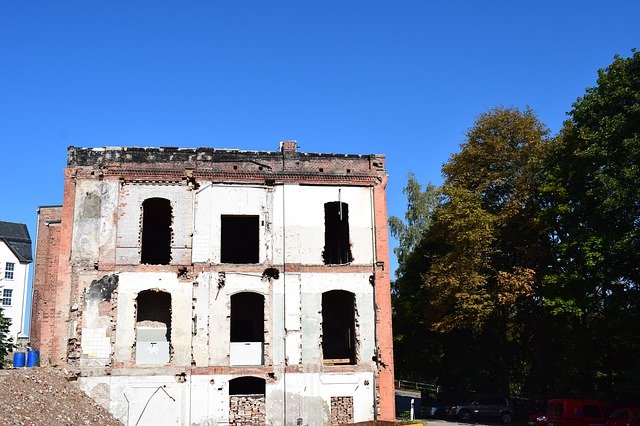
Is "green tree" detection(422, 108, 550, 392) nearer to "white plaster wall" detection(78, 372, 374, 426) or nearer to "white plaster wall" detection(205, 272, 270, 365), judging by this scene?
"white plaster wall" detection(78, 372, 374, 426)

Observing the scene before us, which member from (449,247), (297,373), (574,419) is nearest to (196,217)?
(297,373)

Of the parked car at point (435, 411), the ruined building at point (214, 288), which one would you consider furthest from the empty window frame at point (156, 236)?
the parked car at point (435, 411)

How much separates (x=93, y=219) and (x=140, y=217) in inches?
73.4

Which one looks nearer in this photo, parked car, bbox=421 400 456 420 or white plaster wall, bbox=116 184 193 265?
white plaster wall, bbox=116 184 193 265

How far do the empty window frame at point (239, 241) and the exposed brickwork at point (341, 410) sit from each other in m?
8.39

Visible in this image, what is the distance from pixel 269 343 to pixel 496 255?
593 inches

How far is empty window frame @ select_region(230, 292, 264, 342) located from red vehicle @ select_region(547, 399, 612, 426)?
13275 millimetres

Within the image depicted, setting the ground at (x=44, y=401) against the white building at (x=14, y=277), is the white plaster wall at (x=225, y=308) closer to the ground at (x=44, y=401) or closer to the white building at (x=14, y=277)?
the ground at (x=44, y=401)

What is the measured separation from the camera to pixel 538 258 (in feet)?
110

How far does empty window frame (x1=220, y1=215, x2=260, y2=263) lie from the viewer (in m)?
30.7

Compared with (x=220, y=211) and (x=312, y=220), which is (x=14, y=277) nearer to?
(x=220, y=211)

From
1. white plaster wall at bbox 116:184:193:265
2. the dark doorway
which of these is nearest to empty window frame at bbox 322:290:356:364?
the dark doorway

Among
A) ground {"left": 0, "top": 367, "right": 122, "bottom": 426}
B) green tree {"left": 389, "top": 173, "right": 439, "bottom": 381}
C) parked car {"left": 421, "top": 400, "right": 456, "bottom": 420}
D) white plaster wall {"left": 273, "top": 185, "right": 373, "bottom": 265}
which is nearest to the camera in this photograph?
ground {"left": 0, "top": 367, "right": 122, "bottom": 426}

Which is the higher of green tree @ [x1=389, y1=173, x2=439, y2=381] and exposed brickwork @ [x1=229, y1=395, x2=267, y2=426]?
green tree @ [x1=389, y1=173, x2=439, y2=381]
